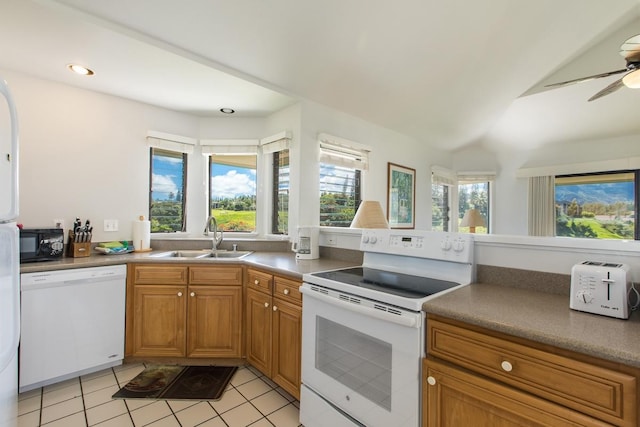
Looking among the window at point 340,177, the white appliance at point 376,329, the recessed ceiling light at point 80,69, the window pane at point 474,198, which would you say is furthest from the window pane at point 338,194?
the window pane at point 474,198

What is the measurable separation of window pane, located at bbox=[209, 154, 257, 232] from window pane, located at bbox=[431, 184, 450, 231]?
308 centimetres

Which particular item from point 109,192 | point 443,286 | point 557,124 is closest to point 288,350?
point 443,286

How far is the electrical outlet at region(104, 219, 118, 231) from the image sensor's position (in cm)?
259

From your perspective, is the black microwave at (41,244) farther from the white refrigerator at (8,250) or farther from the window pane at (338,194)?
the window pane at (338,194)

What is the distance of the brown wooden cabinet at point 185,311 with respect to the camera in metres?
2.20

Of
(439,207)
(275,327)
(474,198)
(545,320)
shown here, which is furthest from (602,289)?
(474,198)

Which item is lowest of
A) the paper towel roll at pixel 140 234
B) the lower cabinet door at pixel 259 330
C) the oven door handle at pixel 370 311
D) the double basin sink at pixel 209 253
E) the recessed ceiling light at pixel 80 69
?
the lower cabinet door at pixel 259 330

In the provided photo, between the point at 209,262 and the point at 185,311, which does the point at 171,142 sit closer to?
the point at 209,262

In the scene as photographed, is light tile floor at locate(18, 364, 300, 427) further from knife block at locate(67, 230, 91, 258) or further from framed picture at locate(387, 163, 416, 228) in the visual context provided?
framed picture at locate(387, 163, 416, 228)

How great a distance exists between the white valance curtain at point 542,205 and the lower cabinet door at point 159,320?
17.3 ft

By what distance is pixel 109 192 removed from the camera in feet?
8.56

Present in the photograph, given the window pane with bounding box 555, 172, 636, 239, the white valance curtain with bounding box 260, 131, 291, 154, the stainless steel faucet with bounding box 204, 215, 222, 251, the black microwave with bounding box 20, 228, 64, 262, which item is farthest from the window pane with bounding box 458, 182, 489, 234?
Answer: the black microwave with bounding box 20, 228, 64, 262

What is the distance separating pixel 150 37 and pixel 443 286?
2354mm

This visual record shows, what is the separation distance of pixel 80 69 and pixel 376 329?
9.21 ft
